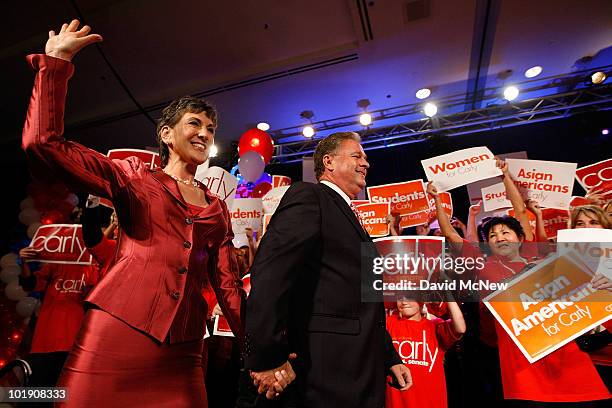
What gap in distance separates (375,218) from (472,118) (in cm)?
411

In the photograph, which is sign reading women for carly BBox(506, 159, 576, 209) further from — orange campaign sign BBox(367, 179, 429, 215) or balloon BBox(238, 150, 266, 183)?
balloon BBox(238, 150, 266, 183)

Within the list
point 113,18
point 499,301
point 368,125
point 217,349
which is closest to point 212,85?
point 113,18

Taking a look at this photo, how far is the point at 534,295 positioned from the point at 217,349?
3299mm

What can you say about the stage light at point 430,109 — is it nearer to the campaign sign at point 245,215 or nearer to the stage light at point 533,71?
the stage light at point 533,71

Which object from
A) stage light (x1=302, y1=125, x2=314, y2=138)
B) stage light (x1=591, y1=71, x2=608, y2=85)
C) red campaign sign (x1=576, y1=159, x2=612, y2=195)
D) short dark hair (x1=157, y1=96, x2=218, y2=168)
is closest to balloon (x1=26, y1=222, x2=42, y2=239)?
stage light (x1=302, y1=125, x2=314, y2=138)

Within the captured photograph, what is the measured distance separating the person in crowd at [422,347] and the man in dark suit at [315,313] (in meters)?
1.19

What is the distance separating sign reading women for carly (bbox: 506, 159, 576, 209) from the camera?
3799 millimetres

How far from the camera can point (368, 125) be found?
7.53 metres

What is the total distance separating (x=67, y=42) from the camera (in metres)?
1.19

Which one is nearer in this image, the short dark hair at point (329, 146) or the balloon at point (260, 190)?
the short dark hair at point (329, 146)

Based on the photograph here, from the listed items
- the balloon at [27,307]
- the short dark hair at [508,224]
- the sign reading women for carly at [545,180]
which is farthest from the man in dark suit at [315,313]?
the balloon at [27,307]

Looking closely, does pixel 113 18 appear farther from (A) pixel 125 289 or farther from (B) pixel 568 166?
(B) pixel 568 166

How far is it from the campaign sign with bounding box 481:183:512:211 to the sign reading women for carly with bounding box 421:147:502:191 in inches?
33.2

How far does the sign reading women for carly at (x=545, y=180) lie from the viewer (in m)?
3.80
